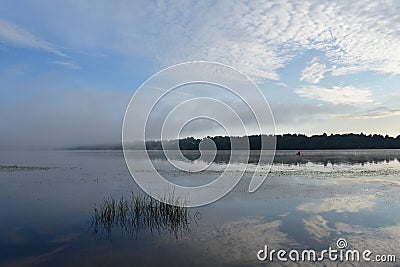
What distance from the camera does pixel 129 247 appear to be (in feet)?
26.5

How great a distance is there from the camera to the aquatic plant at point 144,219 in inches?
375

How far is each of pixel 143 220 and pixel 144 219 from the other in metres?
0.10

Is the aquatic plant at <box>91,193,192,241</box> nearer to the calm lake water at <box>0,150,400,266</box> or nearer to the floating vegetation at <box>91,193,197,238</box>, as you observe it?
the floating vegetation at <box>91,193,197,238</box>

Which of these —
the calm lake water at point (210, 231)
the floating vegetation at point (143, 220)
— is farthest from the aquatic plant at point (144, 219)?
the calm lake water at point (210, 231)

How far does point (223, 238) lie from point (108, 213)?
4.11 m

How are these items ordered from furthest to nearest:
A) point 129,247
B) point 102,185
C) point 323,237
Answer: point 102,185
point 323,237
point 129,247

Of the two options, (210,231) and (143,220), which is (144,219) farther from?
(210,231)

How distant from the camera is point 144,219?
10523 mm

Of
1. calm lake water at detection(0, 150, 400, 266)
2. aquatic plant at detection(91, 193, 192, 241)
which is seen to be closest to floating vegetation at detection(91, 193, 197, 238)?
aquatic plant at detection(91, 193, 192, 241)

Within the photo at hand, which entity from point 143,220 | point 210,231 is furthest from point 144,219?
point 210,231

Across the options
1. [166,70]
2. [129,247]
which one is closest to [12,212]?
[129,247]

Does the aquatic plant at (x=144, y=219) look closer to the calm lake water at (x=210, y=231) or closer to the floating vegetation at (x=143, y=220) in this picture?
the floating vegetation at (x=143, y=220)

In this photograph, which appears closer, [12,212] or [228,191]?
[12,212]

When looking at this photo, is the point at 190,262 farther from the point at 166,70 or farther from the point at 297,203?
the point at 297,203
